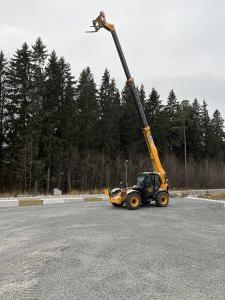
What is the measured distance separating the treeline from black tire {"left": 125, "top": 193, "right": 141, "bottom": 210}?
25625 millimetres

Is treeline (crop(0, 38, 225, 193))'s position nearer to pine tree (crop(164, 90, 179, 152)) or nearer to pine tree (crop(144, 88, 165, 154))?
pine tree (crop(144, 88, 165, 154))

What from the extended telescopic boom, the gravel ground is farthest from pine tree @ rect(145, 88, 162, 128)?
the gravel ground

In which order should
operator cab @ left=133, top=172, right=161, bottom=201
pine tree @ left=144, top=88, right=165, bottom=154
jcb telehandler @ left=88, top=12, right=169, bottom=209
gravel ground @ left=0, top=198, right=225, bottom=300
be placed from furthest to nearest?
pine tree @ left=144, top=88, right=165, bottom=154
operator cab @ left=133, top=172, right=161, bottom=201
jcb telehandler @ left=88, top=12, right=169, bottom=209
gravel ground @ left=0, top=198, right=225, bottom=300

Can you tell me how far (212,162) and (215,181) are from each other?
297 inches

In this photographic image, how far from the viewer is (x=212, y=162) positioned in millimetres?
79500

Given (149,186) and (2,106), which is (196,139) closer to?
(2,106)

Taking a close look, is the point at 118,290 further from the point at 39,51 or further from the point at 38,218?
the point at 39,51

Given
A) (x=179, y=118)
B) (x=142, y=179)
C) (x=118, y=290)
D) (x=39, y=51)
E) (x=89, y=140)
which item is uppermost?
(x=39, y=51)

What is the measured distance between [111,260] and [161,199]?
1337cm

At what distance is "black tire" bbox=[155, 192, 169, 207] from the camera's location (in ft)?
68.5

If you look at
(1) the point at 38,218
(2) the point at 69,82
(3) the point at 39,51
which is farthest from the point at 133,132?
(1) the point at 38,218

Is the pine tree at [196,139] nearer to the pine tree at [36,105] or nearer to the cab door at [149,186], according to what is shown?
the pine tree at [36,105]

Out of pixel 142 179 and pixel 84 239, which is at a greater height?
pixel 142 179

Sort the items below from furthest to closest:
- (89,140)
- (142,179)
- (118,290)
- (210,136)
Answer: (210,136), (89,140), (142,179), (118,290)
